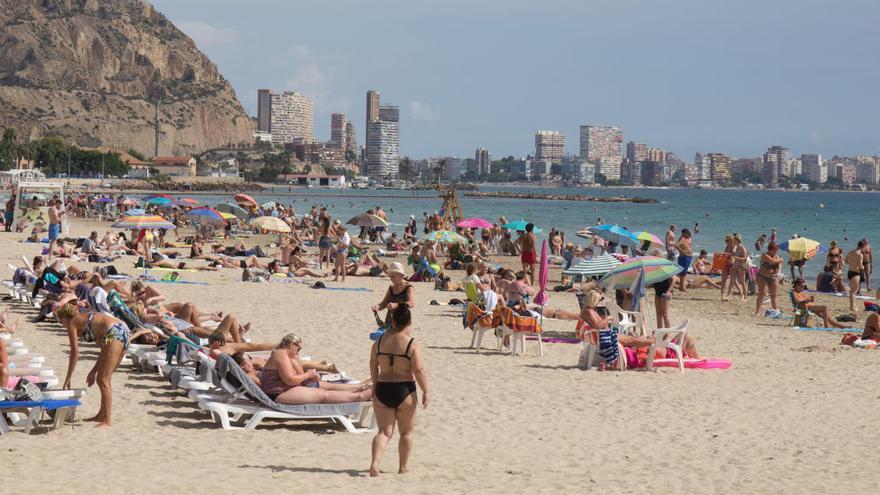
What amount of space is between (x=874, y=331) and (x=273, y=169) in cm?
17585

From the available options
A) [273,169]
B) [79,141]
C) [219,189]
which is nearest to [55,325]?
[219,189]

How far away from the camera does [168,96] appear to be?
184m

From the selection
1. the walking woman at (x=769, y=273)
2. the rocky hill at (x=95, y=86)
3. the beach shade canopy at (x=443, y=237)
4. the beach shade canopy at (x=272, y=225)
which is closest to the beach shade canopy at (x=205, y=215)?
the beach shade canopy at (x=272, y=225)

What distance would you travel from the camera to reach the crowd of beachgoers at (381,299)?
27.3ft

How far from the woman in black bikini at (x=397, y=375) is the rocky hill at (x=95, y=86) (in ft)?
483

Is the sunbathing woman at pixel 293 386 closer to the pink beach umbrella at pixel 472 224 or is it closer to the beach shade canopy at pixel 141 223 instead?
the beach shade canopy at pixel 141 223

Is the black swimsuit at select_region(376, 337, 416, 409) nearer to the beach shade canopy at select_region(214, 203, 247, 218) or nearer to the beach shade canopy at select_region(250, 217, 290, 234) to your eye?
the beach shade canopy at select_region(250, 217, 290, 234)

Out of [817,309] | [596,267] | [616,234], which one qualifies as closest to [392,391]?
[596,267]

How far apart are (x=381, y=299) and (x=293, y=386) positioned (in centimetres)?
957

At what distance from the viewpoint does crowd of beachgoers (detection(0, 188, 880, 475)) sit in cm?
832

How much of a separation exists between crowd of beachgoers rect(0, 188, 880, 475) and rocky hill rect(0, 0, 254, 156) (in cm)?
12711

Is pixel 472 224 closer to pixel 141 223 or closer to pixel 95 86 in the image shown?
pixel 141 223

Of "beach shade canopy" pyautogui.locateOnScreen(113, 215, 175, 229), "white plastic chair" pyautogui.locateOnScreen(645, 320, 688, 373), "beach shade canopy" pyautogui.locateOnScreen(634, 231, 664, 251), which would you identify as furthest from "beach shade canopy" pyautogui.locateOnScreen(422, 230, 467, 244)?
"white plastic chair" pyautogui.locateOnScreen(645, 320, 688, 373)

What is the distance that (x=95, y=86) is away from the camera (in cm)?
17412
